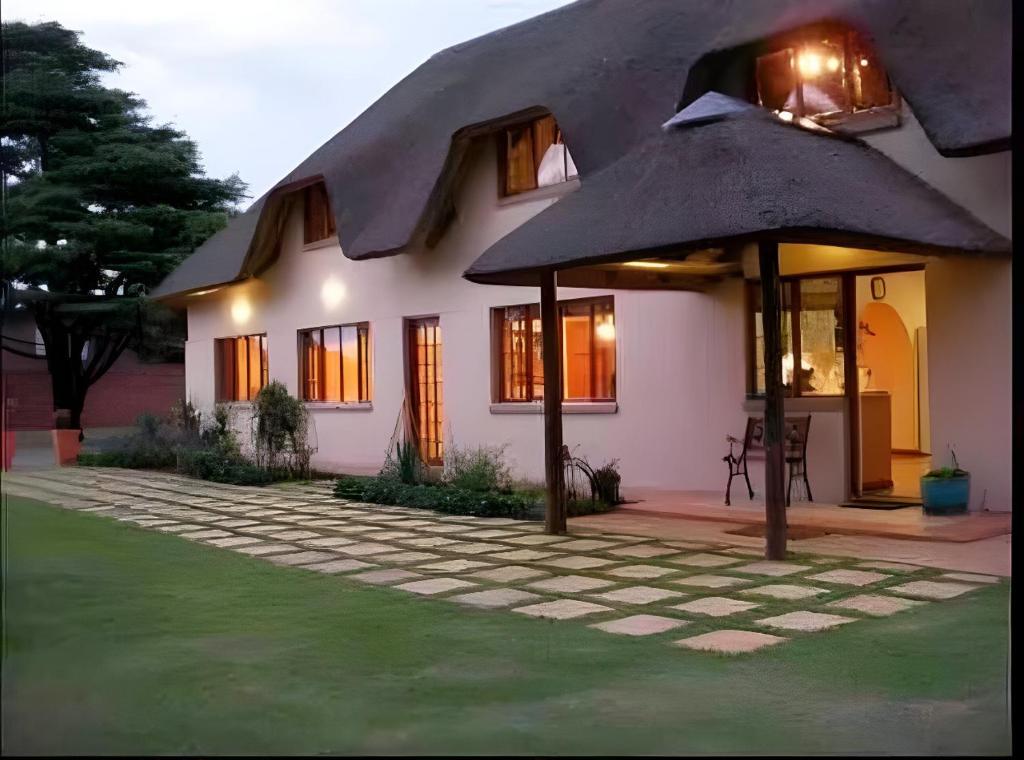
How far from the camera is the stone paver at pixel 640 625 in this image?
17.5ft

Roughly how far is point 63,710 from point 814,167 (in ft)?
21.8

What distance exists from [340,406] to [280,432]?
163cm

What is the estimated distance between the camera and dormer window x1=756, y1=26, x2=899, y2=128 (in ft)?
32.3

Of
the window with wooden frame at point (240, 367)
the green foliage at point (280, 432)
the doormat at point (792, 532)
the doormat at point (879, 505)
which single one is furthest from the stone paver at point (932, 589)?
the window with wooden frame at point (240, 367)

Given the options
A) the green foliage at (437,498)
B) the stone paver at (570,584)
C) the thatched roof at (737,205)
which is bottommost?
the stone paver at (570,584)

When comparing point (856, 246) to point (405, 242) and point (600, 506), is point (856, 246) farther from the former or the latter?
point (405, 242)

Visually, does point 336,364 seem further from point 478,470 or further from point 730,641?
point 730,641

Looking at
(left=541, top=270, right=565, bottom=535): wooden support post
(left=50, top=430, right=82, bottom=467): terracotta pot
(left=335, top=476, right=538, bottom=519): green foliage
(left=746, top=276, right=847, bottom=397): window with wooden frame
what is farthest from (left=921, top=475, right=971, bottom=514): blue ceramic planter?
(left=50, top=430, right=82, bottom=467): terracotta pot

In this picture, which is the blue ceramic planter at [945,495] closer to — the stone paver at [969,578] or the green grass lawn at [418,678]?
the stone paver at [969,578]

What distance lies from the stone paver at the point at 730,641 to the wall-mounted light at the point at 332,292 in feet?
38.5

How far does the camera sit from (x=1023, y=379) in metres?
3.05

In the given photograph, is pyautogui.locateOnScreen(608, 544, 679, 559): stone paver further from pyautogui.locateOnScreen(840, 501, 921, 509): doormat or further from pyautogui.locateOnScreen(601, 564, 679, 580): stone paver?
pyautogui.locateOnScreen(840, 501, 921, 509): doormat

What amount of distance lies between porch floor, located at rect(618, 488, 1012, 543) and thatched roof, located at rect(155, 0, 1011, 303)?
285cm

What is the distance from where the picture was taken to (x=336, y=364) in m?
16.7
